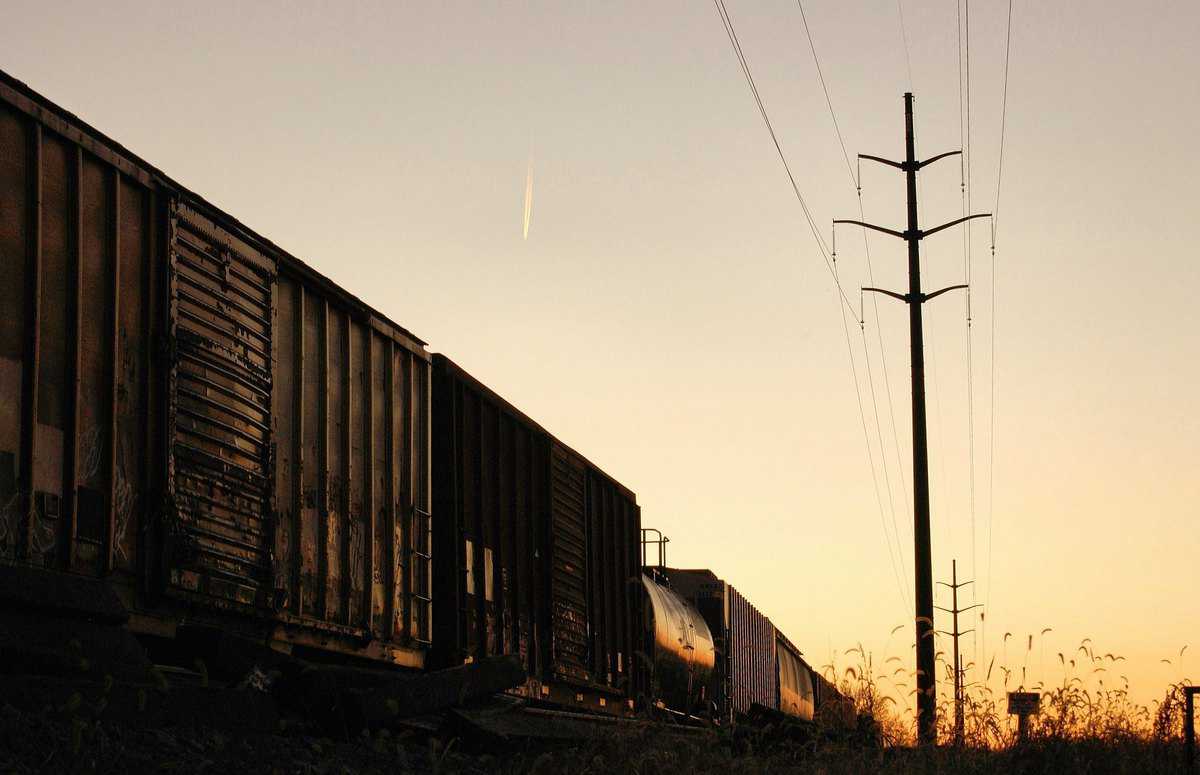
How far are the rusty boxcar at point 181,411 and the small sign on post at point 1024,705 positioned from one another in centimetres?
481

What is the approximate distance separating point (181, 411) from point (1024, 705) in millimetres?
6688

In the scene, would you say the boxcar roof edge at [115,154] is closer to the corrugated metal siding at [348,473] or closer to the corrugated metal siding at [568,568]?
the corrugated metal siding at [348,473]

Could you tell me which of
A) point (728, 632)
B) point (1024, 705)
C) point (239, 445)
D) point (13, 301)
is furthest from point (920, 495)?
point (13, 301)

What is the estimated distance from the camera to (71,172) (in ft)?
23.4

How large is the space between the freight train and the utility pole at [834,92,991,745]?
13.7ft

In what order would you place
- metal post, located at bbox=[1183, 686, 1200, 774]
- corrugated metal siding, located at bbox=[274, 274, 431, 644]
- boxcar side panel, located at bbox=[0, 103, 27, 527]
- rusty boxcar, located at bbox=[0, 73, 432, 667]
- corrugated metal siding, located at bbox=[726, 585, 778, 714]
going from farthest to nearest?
corrugated metal siding, located at bbox=[726, 585, 778, 714], metal post, located at bbox=[1183, 686, 1200, 774], corrugated metal siding, located at bbox=[274, 274, 431, 644], rusty boxcar, located at bbox=[0, 73, 432, 667], boxcar side panel, located at bbox=[0, 103, 27, 527]

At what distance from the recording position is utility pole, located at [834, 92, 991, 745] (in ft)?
51.2

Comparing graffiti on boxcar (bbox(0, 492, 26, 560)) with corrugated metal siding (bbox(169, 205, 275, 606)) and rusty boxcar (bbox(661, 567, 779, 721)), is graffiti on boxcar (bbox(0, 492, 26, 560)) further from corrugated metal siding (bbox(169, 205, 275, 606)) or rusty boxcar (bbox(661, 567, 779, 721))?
rusty boxcar (bbox(661, 567, 779, 721))

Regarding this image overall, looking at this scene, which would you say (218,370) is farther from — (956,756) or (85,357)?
(956,756)

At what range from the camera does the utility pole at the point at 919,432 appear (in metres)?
15.6

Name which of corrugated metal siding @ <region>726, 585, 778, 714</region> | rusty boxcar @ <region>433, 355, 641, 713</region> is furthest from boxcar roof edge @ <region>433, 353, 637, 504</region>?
corrugated metal siding @ <region>726, 585, 778, 714</region>

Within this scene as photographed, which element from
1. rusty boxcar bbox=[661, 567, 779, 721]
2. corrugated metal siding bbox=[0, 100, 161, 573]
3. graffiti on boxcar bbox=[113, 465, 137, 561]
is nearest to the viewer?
corrugated metal siding bbox=[0, 100, 161, 573]

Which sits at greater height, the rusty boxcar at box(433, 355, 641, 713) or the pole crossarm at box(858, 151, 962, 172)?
the pole crossarm at box(858, 151, 962, 172)

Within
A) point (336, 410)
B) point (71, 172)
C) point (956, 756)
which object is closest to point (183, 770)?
point (71, 172)
